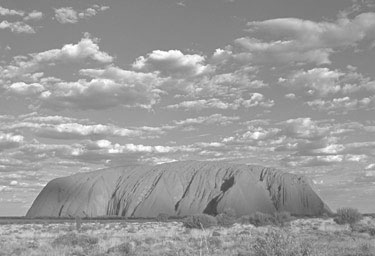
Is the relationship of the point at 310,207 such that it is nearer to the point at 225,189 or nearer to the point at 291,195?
the point at 291,195

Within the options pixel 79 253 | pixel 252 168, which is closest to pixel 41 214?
pixel 252 168

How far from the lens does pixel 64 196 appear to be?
192 metres

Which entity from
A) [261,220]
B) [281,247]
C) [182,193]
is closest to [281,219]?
[261,220]

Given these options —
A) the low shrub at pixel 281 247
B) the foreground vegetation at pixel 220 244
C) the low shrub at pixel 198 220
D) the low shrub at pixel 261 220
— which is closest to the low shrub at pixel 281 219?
the foreground vegetation at pixel 220 244

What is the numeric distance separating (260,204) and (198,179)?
28638 millimetres

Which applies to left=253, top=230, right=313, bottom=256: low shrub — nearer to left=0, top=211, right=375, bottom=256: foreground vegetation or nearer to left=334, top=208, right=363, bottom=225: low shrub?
left=0, top=211, right=375, bottom=256: foreground vegetation

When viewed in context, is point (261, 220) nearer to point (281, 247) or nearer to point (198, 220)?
point (198, 220)

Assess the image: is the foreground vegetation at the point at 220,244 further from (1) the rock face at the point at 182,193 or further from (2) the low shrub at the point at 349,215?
(1) the rock face at the point at 182,193

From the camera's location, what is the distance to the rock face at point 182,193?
16275 centimetres

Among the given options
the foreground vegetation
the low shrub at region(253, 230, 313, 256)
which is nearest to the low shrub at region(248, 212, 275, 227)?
the foreground vegetation

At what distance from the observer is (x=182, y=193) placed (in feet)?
576

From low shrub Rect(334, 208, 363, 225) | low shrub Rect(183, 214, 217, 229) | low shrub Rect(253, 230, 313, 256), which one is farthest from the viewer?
low shrub Rect(334, 208, 363, 225)

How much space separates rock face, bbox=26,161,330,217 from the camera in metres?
163

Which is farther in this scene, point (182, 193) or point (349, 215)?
point (182, 193)
